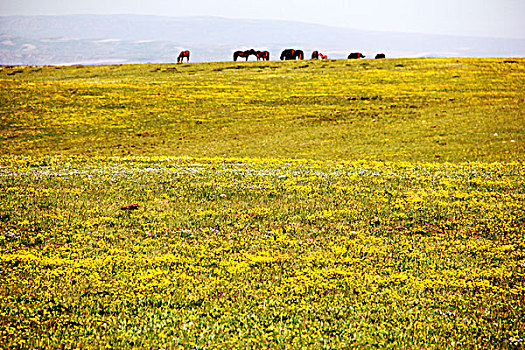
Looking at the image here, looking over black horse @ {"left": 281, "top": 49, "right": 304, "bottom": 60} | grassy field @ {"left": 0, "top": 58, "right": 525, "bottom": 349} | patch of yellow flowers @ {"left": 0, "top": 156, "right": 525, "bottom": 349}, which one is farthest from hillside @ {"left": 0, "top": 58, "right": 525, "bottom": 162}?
black horse @ {"left": 281, "top": 49, "right": 304, "bottom": 60}

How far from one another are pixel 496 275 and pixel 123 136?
136ft

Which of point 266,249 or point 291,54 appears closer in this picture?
point 266,249

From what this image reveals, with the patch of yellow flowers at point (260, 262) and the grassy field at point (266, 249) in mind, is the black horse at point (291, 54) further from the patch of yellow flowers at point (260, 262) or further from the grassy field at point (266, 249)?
the patch of yellow flowers at point (260, 262)

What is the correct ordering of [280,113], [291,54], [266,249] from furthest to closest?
[291,54]
[280,113]
[266,249]

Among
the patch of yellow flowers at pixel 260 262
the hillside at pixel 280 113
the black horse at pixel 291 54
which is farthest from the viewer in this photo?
the black horse at pixel 291 54

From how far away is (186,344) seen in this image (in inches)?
344

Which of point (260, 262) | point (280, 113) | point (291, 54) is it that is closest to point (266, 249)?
point (260, 262)

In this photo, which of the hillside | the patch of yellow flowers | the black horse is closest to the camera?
the patch of yellow flowers

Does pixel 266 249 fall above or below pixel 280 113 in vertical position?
below

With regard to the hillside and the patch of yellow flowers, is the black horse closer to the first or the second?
the hillside

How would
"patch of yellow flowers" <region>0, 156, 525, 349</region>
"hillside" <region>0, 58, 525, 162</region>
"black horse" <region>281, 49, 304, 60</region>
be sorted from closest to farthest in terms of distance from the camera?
"patch of yellow flowers" <region>0, 156, 525, 349</region>
"hillside" <region>0, 58, 525, 162</region>
"black horse" <region>281, 49, 304, 60</region>

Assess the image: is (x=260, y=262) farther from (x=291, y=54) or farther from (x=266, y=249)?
(x=291, y=54)

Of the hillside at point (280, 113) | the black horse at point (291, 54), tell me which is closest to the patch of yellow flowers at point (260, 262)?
the hillside at point (280, 113)

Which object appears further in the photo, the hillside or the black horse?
the black horse
